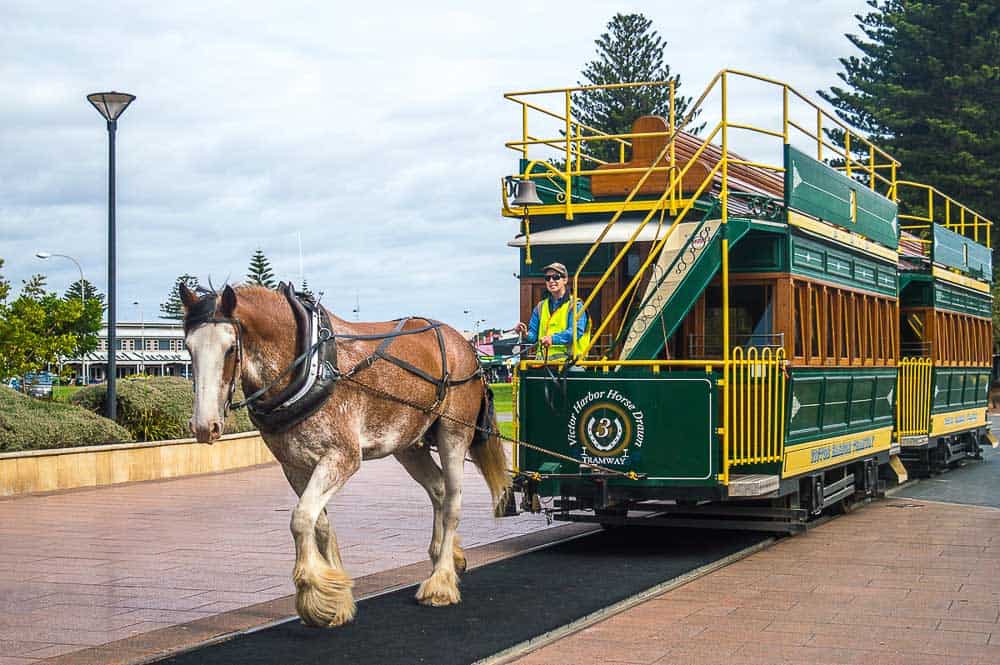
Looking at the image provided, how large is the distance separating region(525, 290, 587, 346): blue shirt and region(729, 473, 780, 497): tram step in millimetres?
1826

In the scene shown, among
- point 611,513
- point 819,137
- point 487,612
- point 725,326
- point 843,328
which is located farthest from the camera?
point 843,328

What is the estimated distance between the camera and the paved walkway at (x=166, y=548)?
902 centimetres

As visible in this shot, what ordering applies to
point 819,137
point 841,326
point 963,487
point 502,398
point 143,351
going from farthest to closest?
1. point 143,351
2. point 502,398
3. point 963,487
4. point 841,326
5. point 819,137

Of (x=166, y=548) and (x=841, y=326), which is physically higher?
(x=841, y=326)

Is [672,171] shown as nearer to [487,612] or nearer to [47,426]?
[487,612]

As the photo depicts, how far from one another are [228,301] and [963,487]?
45.7 ft

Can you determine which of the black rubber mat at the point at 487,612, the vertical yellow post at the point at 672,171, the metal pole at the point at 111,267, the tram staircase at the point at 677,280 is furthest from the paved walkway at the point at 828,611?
the metal pole at the point at 111,267

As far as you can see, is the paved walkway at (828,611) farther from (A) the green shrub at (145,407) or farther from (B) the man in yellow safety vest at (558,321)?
(A) the green shrub at (145,407)

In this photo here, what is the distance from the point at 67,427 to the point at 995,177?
1756 inches

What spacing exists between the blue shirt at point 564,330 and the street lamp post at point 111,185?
9.52 metres

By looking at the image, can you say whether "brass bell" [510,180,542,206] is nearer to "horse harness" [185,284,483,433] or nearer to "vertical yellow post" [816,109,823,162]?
"vertical yellow post" [816,109,823,162]

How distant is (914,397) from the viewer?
18.5 m

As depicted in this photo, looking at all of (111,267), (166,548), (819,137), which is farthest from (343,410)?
(111,267)

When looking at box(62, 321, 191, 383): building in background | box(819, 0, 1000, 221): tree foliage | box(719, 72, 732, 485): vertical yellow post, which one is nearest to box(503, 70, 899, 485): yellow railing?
box(719, 72, 732, 485): vertical yellow post
